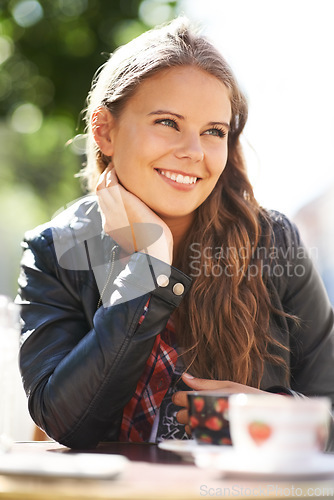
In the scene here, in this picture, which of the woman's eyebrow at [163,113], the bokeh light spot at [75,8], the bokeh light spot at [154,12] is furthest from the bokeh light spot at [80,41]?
the woman's eyebrow at [163,113]

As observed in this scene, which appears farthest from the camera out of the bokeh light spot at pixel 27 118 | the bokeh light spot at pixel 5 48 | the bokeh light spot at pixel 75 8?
the bokeh light spot at pixel 27 118

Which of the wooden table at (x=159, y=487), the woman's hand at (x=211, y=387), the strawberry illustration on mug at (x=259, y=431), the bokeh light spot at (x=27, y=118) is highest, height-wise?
the bokeh light spot at (x=27, y=118)

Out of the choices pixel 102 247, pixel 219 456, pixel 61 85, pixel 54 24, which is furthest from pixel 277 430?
pixel 54 24

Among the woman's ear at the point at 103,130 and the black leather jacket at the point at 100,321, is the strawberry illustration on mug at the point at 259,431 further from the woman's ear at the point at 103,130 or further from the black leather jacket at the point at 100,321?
the woman's ear at the point at 103,130

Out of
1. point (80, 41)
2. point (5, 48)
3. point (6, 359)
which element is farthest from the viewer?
point (5, 48)

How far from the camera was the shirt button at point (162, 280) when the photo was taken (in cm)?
135

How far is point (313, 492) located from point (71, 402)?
68 cm

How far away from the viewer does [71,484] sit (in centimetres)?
83

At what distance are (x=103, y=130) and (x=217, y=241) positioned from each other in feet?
1.61

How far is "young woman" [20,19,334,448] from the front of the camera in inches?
65.9

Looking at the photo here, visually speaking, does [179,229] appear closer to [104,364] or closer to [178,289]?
[178,289]

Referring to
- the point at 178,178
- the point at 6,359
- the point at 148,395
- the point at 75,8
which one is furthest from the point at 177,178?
the point at 75,8

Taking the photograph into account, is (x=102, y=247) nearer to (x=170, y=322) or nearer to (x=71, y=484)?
(x=170, y=322)

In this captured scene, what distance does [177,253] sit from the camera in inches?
77.0
